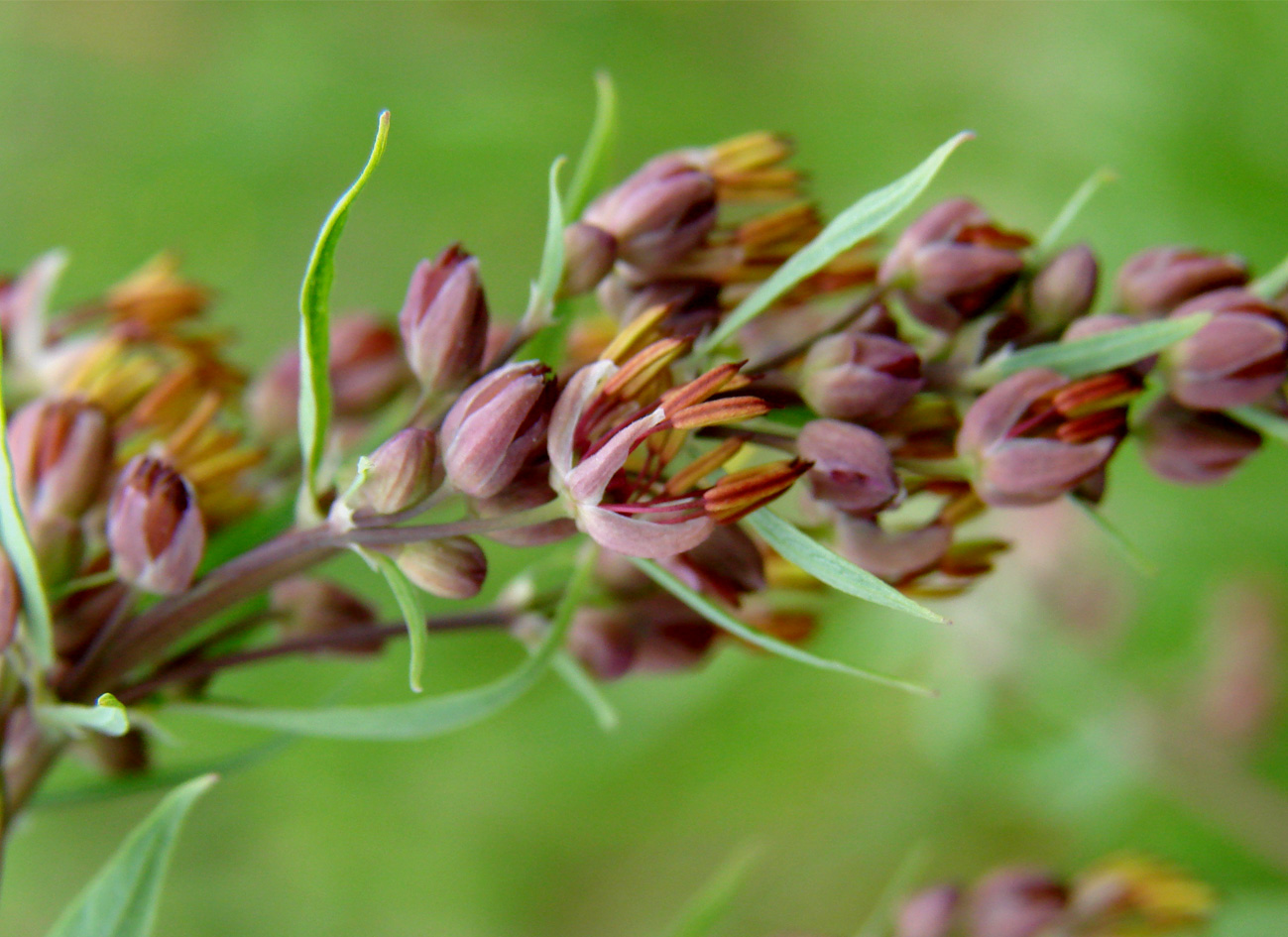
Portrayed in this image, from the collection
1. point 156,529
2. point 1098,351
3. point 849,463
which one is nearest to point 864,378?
point 849,463

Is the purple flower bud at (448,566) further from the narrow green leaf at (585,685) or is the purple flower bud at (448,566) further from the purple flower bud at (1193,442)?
the purple flower bud at (1193,442)

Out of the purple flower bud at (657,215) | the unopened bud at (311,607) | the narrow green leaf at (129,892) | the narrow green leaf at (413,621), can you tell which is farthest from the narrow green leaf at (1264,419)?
the narrow green leaf at (129,892)

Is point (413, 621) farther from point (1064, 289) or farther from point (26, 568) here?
point (1064, 289)

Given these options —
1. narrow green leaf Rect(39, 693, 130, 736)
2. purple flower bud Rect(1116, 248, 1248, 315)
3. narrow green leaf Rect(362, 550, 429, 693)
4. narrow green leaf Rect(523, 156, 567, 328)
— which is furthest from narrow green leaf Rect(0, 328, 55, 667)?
purple flower bud Rect(1116, 248, 1248, 315)

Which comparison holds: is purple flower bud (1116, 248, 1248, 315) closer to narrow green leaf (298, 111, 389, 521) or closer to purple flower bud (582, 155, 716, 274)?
purple flower bud (582, 155, 716, 274)

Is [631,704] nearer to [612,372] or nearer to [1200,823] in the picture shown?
[1200,823]

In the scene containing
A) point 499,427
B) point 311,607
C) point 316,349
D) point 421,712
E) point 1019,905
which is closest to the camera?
point 499,427

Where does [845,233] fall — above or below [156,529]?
above
